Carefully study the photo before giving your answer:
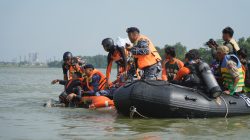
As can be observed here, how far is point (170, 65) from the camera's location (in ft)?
34.2

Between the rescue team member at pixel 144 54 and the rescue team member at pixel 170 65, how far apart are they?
0.88 m

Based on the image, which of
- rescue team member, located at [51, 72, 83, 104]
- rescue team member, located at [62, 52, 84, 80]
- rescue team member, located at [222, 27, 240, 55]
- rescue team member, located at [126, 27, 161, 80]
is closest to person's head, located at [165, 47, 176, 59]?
rescue team member, located at [126, 27, 161, 80]

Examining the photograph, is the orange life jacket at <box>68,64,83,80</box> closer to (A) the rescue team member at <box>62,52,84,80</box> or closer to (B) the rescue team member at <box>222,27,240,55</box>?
(A) the rescue team member at <box>62,52,84,80</box>

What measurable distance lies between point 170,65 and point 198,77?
1.72 m

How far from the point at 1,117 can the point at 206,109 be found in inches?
149

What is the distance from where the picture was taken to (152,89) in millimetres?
8305

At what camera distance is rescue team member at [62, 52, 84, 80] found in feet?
38.8

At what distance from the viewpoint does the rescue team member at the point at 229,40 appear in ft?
32.0

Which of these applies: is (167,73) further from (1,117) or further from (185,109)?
(1,117)

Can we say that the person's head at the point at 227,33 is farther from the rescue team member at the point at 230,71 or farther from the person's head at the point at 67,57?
the person's head at the point at 67,57

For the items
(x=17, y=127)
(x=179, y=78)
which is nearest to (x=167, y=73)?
(x=179, y=78)

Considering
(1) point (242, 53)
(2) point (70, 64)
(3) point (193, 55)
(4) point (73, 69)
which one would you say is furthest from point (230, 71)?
(2) point (70, 64)

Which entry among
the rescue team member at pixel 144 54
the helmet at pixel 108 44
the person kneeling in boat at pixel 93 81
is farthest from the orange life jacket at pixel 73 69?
the rescue team member at pixel 144 54

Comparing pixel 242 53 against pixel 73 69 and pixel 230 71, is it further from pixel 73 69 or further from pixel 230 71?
pixel 73 69
